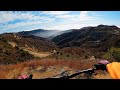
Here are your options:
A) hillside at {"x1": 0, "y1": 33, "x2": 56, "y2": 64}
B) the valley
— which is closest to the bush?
the valley

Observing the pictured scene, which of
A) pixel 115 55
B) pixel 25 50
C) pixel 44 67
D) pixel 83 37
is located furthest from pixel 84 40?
pixel 25 50

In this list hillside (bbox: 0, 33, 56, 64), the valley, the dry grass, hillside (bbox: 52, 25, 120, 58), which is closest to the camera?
the dry grass

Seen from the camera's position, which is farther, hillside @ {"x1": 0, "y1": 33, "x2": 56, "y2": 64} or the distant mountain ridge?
hillside @ {"x1": 0, "y1": 33, "x2": 56, "y2": 64}

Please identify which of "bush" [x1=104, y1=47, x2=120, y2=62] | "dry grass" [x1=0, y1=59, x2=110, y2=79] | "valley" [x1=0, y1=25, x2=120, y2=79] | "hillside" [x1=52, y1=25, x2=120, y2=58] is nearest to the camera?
"dry grass" [x1=0, y1=59, x2=110, y2=79]

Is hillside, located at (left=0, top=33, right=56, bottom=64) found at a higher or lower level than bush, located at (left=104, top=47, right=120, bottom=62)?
lower

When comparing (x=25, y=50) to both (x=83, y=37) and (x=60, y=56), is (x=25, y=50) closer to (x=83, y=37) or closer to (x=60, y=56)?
(x=83, y=37)

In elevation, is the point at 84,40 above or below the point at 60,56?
above

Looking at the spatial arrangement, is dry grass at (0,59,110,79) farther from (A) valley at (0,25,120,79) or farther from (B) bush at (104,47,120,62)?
(B) bush at (104,47,120,62)

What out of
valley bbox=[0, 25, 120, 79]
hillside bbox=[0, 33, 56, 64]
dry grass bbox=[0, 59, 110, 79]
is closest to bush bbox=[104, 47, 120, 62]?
valley bbox=[0, 25, 120, 79]

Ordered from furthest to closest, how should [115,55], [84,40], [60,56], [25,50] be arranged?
[25,50], [84,40], [60,56], [115,55]

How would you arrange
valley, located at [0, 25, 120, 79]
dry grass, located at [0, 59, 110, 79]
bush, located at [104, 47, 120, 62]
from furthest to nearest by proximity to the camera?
bush, located at [104, 47, 120, 62] < valley, located at [0, 25, 120, 79] < dry grass, located at [0, 59, 110, 79]

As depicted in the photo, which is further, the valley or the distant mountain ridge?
the distant mountain ridge

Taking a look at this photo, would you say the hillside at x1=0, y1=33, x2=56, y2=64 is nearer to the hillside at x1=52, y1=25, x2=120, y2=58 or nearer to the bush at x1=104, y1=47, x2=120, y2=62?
the hillside at x1=52, y1=25, x2=120, y2=58

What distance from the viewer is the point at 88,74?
5.70m
